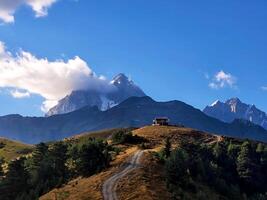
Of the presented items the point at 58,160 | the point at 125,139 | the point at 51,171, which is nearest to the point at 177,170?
the point at 51,171

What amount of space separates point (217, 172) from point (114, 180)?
42524mm

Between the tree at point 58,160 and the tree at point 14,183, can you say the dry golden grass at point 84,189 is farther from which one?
the tree at point 14,183

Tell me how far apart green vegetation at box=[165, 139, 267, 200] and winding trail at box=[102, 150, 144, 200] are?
8533 millimetres

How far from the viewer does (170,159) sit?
11894 cm

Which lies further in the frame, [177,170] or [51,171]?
[51,171]

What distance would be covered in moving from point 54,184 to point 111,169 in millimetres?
13684

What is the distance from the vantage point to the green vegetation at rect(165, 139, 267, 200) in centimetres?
11234

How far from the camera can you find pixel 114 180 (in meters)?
109

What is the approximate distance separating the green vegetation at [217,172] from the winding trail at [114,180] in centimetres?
853

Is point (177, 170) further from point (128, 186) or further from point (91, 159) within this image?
point (91, 159)

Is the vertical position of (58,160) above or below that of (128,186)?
above

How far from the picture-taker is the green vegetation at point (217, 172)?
112m

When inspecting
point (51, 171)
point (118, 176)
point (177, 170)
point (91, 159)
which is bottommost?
point (118, 176)

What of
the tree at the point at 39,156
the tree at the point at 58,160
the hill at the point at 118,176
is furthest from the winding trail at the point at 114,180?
the tree at the point at 39,156
